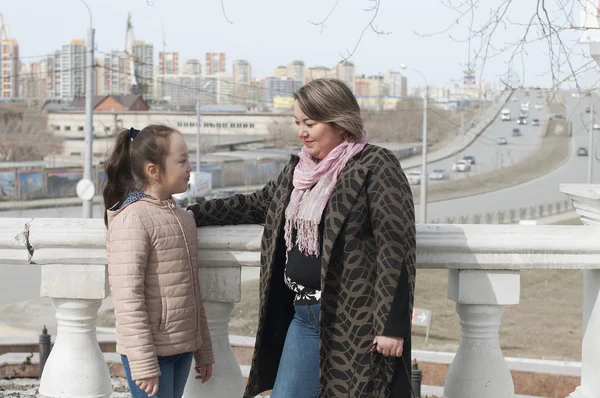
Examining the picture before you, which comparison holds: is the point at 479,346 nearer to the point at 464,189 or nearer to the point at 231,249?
the point at 231,249

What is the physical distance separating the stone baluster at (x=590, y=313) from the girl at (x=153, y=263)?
1348 millimetres

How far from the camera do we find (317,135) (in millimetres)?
2881

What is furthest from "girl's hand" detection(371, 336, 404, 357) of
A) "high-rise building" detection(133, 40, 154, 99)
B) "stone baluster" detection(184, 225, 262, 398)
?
"high-rise building" detection(133, 40, 154, 99)

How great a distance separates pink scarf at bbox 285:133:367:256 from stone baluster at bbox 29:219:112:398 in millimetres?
692

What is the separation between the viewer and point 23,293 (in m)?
24.3

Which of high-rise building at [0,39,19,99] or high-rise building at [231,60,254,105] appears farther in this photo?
high-rise building at [231,60,254,105]

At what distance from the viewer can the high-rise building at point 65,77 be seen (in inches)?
3984

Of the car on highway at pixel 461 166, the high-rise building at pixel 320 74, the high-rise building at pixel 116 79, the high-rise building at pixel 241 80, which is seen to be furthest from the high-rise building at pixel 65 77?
the high-rise building at pixel 320 74

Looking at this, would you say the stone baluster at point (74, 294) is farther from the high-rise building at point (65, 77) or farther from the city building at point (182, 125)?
the high-rise building at point (65, 77)

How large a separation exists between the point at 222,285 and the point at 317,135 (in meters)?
0.68

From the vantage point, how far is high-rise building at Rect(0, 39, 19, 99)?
4067 inches

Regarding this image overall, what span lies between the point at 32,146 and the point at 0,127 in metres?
3.88

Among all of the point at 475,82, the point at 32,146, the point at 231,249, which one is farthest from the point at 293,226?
the point at 32,146

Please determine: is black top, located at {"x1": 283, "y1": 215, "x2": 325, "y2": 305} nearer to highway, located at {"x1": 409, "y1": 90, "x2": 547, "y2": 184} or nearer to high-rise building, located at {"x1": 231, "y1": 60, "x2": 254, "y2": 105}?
highway, located at {"x1": 409, "y1": 90, "x2": 547, "y2": 184}
